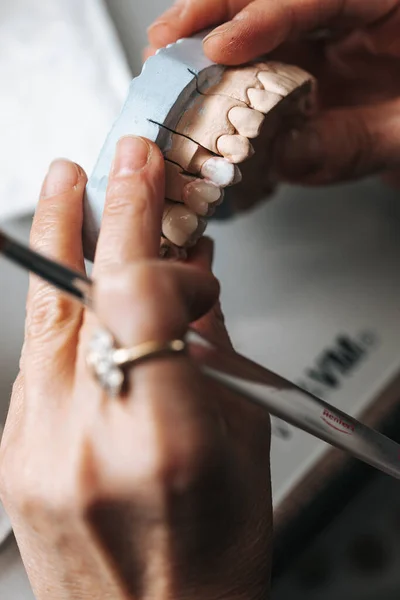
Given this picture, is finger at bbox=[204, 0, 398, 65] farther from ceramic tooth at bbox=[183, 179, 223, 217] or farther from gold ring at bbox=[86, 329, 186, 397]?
gold ring at bbox=[86, 329, 186, 397]

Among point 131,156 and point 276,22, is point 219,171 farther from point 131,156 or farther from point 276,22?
point 276,22

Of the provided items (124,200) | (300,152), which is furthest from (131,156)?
(300,152)

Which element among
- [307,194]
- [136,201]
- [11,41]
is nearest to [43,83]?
[11,41]

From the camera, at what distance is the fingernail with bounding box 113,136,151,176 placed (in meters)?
0.46

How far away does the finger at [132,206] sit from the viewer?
1.37 feet

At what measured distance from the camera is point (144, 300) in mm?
350

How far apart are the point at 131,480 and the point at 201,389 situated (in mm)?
67

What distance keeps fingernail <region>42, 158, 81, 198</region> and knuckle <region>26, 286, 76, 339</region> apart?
0.09m

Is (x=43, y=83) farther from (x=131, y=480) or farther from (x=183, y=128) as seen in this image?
(x=131, y=480)

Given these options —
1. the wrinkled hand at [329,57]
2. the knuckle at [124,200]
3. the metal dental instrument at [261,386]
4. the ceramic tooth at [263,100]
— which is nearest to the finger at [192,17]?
the wrinkled hand at [329,57]

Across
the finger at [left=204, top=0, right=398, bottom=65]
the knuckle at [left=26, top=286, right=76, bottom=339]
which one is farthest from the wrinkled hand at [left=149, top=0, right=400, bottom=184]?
the knuckle at [left=26, top=286, right=76, bottom=339]

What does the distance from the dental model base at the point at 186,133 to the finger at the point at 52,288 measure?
0.05 ft

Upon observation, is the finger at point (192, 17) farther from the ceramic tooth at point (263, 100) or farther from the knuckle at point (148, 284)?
the knuckle at point (148, 284)

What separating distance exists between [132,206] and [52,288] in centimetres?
9
